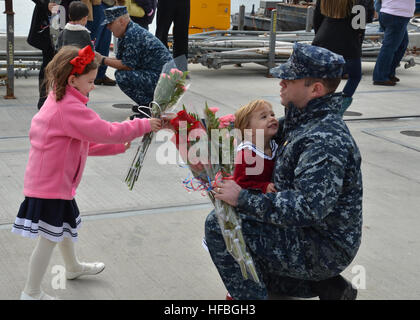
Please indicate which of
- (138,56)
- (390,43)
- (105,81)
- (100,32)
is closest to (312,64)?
(138,56)

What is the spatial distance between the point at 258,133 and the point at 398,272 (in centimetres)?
125

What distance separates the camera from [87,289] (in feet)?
11.7

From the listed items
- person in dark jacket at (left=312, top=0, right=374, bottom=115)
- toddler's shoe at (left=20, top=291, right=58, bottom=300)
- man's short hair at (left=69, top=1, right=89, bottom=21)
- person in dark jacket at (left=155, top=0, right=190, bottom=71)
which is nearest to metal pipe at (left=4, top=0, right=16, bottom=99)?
man's short hair at (left=69, top=1, right=89, bottom=21)

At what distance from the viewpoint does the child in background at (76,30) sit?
6.53 metres

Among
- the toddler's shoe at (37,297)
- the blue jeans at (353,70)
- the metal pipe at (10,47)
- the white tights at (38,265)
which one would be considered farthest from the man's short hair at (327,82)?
the metal pipe at (10,47)

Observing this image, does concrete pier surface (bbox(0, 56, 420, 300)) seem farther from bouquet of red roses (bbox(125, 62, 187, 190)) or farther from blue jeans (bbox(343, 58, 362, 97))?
blue jeans (bbox(343, 58, 362, 97))

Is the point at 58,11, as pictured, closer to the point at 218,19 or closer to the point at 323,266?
the point at 323,266

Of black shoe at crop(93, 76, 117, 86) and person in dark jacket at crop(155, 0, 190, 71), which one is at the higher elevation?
person in dark jacket at crop(155, 0, 190, 71)

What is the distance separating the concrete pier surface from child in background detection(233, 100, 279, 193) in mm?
351

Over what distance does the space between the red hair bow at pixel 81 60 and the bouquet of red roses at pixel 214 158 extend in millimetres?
534

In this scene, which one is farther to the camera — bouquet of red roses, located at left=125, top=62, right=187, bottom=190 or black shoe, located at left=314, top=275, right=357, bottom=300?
bouquet of red roses, located at left=125, top=62, right=187, bottom=190

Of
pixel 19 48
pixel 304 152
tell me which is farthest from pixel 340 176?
pixel 19 48

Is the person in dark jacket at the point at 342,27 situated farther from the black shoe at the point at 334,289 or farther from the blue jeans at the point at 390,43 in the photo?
the black shoe at the point at 334,289

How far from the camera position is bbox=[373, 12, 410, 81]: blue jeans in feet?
31.2
